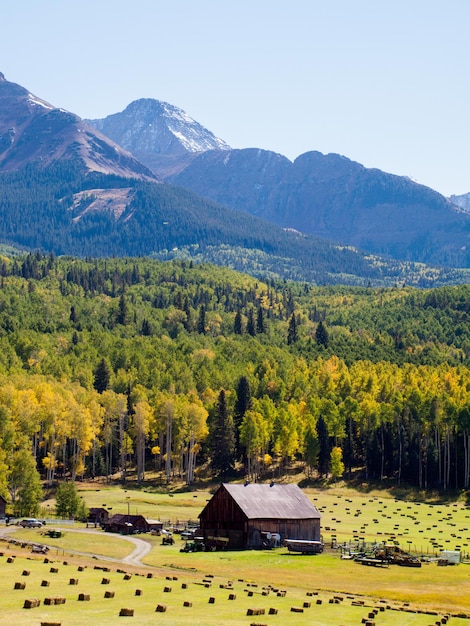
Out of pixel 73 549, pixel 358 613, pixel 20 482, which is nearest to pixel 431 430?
pixel 20 482

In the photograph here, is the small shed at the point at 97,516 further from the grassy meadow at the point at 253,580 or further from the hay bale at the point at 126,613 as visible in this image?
the hay bale at the point at 126,613

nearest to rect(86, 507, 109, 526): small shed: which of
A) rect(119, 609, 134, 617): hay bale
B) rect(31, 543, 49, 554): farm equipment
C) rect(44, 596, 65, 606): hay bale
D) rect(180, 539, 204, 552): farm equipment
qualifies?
rect(180, 539, 204, 552): farm equipment

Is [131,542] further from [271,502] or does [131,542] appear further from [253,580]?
[253,580]

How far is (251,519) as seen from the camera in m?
118

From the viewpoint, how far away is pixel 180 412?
625ft

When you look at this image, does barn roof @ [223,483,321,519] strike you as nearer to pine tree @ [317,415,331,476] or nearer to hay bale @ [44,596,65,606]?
hay bale @ [44,596,65,606]

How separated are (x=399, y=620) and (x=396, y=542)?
52.6m

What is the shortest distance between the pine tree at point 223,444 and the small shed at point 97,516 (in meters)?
53.8

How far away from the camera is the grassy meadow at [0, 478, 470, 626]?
63281 mm

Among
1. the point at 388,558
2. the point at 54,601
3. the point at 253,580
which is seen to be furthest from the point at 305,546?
the point at 54,601

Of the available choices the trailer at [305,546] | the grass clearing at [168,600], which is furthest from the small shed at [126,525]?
the grass clearing at [168,600]

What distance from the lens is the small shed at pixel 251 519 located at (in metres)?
118

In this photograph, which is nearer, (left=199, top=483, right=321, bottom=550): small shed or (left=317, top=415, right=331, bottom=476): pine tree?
(left=199, top=483, right=321, bottom=550): small shed

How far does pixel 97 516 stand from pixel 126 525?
10.8 metres
